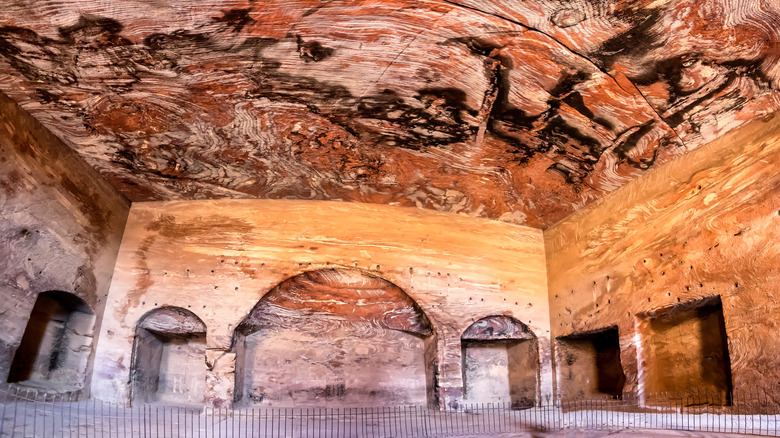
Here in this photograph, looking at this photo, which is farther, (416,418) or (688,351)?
(416,418)

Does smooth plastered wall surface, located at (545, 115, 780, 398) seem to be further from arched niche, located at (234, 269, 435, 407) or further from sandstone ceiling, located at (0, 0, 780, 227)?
arched niche, located at (234, 269, 435, 407)

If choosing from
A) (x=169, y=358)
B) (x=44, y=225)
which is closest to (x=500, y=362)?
(x=169, y=358)

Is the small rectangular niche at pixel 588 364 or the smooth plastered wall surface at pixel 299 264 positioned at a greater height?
the smooth plastered wall surface at pixel 299 264

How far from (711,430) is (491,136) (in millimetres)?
3139

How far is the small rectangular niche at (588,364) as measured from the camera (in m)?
6.56

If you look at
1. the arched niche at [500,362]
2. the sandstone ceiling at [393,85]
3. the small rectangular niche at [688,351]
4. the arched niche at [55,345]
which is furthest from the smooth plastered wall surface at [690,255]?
the arched niche at [55,345]

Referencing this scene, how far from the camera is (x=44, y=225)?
5566 mm

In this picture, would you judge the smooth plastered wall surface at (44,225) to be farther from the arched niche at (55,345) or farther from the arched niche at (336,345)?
the arched niche at (336,345)

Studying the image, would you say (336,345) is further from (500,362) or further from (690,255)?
(690,255)

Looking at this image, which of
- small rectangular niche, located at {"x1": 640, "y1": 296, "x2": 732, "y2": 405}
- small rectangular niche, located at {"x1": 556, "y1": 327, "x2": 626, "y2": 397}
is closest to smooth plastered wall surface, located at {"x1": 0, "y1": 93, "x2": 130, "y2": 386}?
small rectangular niche, located at {"x1": 556, "y1": 327, "x2": 626, "y2": 397}

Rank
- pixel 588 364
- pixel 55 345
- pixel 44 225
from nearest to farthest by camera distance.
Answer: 1. pixel 44 225
2. pixel 55 345
3. pixel 588 364

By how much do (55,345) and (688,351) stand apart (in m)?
6.66

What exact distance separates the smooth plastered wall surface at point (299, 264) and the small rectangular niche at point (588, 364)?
24 centimetres

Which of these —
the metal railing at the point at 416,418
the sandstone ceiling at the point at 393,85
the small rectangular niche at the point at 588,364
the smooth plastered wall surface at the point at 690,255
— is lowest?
the metal railing at the point at 416,418
